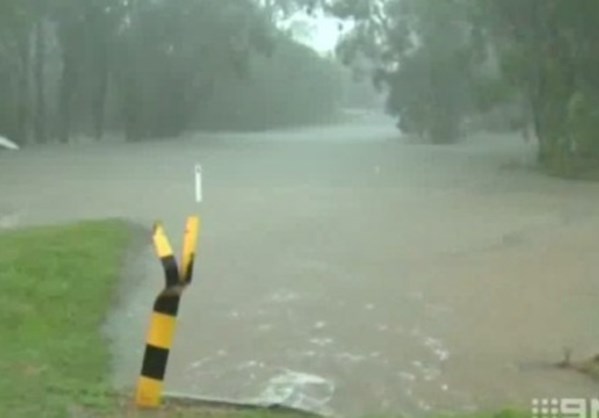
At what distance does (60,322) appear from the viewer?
11602 mm

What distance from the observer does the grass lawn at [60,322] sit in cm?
741

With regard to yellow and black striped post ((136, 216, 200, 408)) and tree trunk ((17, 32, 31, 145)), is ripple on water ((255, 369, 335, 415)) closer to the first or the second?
yellow and black striped post ((136, 216, 200, 408))

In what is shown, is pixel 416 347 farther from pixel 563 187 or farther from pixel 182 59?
pixel 182 59

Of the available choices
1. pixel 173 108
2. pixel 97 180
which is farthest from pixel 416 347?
pixel 173 108

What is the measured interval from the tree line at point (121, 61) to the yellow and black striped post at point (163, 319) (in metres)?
41.5

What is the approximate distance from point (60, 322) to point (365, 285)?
4.41m

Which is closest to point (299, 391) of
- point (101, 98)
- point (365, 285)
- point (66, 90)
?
point (365, 285)

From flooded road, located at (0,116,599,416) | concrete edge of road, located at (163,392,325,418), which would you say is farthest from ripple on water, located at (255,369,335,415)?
concrete edge of road, located at (163,392,325,418)

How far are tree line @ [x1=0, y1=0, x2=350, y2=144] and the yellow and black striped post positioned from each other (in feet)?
136

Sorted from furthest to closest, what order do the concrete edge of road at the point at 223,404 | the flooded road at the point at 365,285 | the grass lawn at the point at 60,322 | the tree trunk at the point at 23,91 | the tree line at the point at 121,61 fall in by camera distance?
the tree line at the point at 121,61 < the tree trunk at the point at 23,91 < the flooded road at the point at 365,285 < the concrete edge of road at the point at 223,404 < the grass lawn at the point at 60,322

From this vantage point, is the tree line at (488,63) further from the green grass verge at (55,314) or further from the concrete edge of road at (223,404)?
the concrete edge of road at (223,404)

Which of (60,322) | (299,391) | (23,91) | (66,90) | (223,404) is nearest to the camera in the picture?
(223,404)

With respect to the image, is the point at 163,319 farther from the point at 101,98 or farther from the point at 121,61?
the point at 101,98

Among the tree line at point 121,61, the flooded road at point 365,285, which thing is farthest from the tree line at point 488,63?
the tree line at point 121,61
